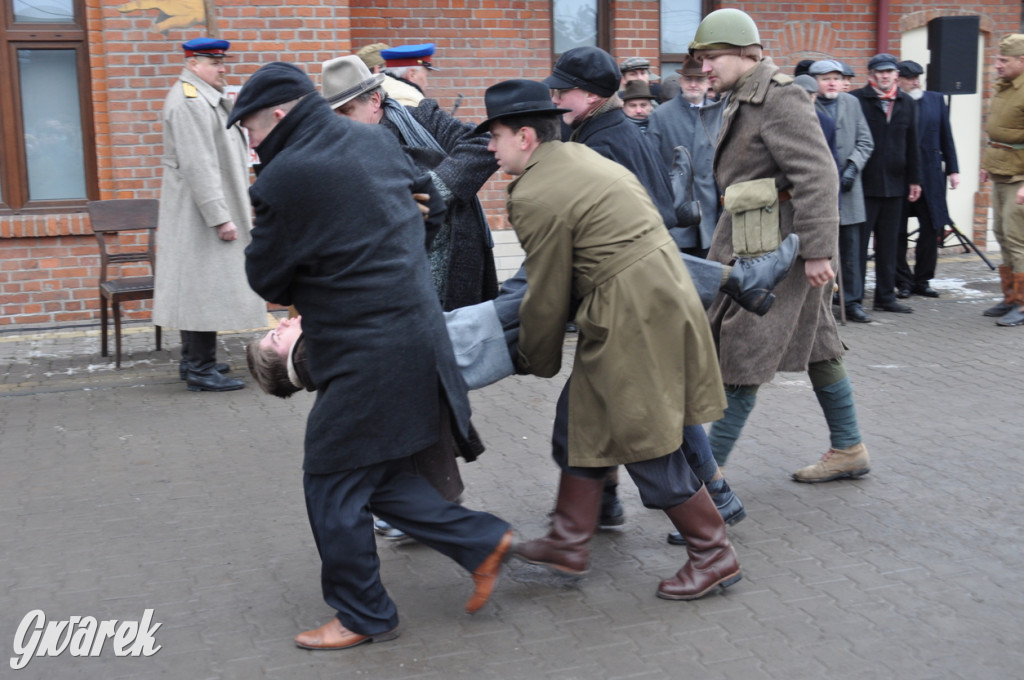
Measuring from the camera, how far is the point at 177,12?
29.1 ft

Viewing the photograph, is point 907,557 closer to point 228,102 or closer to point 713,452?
point 713,452

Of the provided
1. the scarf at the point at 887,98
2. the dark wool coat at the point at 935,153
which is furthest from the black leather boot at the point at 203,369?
the dark wool coat at the point at 935,153

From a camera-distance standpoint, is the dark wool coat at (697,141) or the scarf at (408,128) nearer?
the scarf at (408,128)

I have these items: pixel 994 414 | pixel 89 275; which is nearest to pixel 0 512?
pixel 89 275

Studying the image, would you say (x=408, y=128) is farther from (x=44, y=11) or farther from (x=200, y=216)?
(x=44, y=11)

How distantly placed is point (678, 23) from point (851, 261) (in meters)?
3.35

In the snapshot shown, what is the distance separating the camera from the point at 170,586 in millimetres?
4234

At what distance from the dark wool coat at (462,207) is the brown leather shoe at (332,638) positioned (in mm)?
1366

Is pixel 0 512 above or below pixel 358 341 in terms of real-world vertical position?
below

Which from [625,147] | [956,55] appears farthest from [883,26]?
[625,147]

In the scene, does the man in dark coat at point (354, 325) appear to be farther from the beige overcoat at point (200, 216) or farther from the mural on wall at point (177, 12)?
the mural on wall at point (177, 12)

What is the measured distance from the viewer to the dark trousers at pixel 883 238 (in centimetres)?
957

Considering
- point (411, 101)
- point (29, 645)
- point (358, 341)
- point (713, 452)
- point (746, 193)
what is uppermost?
point (411, 101)

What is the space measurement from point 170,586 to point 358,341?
55.5 inches
